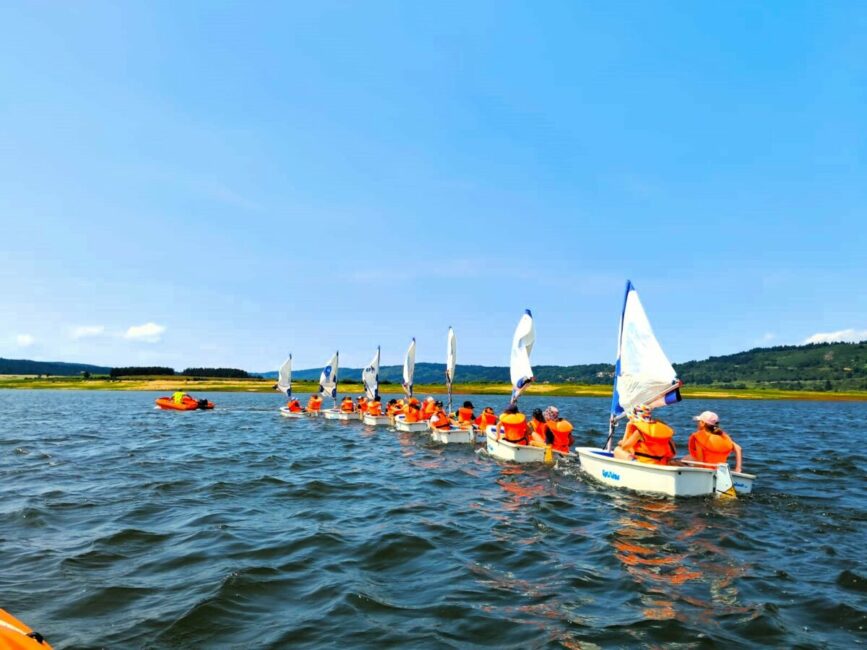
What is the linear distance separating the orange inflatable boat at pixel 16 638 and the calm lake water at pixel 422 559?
109 inches

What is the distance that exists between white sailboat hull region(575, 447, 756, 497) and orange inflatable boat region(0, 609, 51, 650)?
1674 cm

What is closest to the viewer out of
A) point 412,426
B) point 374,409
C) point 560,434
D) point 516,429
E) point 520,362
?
point 560,434

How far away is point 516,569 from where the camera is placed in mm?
11375

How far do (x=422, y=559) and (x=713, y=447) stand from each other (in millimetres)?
11655

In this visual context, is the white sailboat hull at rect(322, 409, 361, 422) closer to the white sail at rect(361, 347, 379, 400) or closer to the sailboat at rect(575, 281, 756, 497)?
the white sail at rect(361, 347, 379, 400)

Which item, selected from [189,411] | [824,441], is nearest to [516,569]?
[824,441]

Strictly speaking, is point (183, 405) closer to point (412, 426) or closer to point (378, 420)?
point (378, 420)

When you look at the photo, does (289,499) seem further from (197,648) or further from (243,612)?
(197,648)

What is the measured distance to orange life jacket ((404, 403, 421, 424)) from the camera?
3925cm

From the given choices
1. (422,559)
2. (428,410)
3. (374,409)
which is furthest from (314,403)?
(422,559)

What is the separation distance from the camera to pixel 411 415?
39.3m

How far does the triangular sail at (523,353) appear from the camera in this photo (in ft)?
99.4

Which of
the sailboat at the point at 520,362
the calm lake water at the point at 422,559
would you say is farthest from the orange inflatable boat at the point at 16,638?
the sailboat at the point at 520,362

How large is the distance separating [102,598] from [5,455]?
2593 cm
